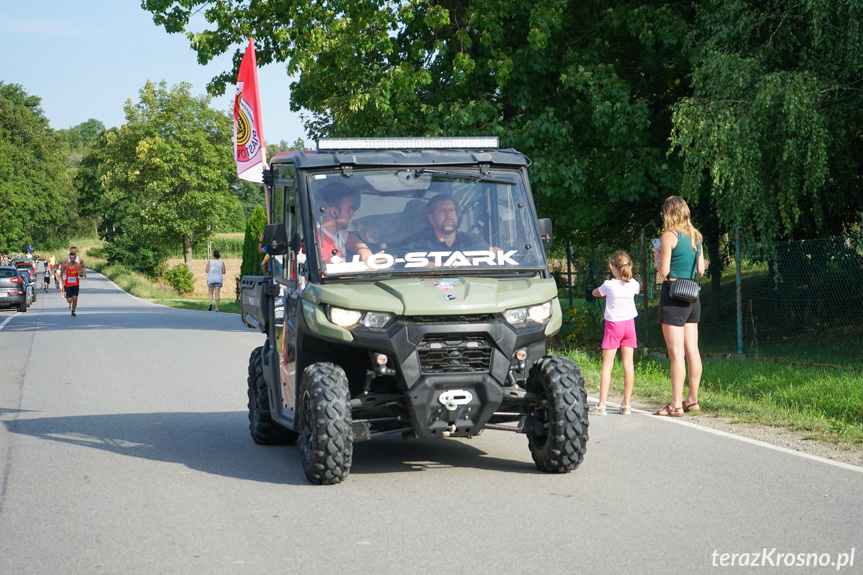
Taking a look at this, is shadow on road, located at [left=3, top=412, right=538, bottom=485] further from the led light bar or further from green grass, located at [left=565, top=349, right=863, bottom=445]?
green grass, located at [left=565, top=349, right=863, bottom=445]

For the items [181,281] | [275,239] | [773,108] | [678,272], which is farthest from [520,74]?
[181,281]

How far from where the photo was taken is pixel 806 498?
20.8 ft

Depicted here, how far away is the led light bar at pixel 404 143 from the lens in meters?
7.61

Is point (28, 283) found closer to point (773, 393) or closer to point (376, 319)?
point (773, 393)

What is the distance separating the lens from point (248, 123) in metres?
18.9

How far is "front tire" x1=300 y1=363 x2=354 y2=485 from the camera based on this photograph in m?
6.64

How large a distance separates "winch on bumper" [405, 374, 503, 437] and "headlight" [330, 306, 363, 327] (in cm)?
58

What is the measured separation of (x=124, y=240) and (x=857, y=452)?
7687cm

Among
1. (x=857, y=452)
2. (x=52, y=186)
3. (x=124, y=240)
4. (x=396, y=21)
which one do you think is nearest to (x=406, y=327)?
(x=857, y=452)

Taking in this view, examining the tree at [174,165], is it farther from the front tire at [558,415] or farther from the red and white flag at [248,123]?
the front tire at [558,415]

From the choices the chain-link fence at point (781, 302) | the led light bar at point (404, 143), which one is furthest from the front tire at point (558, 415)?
the chain-link fence at point (781, 302)

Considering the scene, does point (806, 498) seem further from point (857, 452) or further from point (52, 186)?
point (52, 186)

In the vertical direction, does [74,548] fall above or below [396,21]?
below

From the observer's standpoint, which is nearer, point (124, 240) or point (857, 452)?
point (857, 452)
